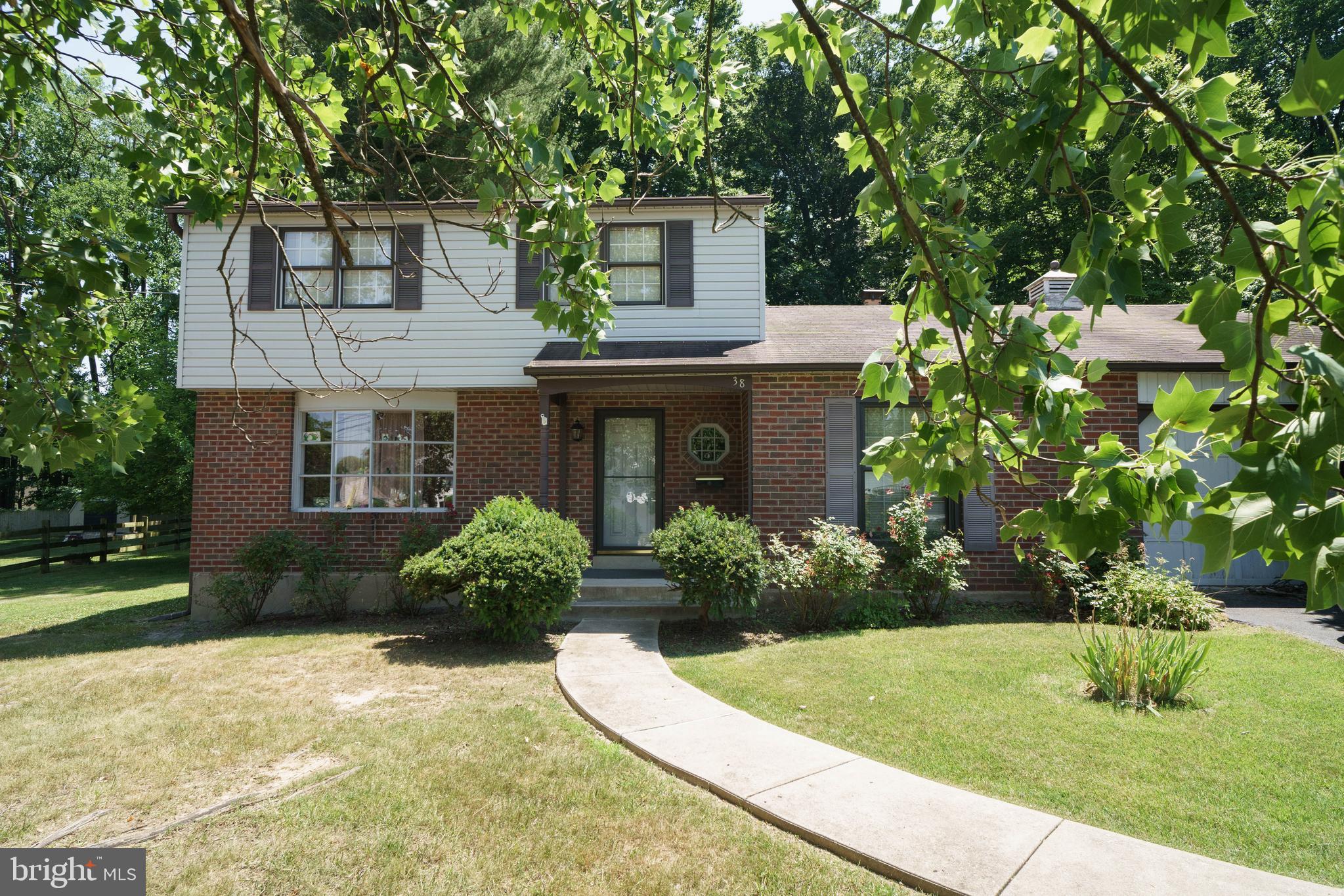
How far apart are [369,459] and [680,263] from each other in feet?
18.2

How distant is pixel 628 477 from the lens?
1139 centimetres

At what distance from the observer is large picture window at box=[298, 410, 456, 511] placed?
11.3 meters

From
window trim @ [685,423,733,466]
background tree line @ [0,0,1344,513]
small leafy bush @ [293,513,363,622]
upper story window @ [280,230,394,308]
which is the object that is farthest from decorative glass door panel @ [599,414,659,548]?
background tree line @ [0,0,1344,513]

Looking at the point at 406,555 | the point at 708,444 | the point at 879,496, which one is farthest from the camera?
the point at 708,444

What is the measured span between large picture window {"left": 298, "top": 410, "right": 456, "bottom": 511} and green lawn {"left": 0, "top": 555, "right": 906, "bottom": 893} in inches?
140

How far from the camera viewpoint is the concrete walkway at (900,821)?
10.3 feet

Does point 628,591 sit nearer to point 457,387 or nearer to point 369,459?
point 457,387

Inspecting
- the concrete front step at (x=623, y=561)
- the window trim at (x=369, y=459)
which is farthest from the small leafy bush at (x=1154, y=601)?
the window trim at (x=369, y=459)

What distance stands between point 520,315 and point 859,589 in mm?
6196

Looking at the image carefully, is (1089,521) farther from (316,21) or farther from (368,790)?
(316,21)

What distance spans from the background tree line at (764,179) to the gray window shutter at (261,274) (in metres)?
2.25

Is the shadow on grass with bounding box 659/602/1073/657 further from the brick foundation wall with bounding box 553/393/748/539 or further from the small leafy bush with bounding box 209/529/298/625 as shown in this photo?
the small leafy bush with bounding box 209/529/298/625

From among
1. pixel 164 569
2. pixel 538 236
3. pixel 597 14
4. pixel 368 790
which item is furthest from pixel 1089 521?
pixel 164 569
